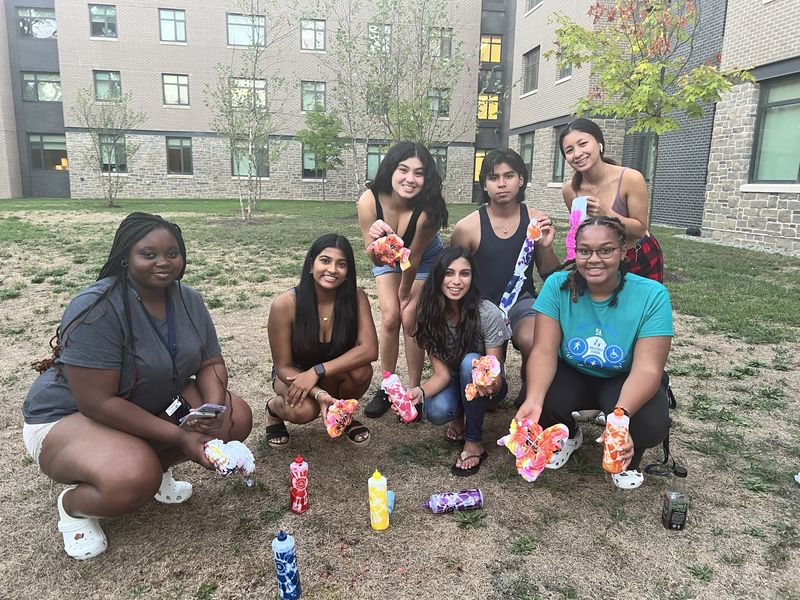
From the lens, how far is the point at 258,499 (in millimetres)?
2854

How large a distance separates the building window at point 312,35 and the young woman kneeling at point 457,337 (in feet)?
95.5

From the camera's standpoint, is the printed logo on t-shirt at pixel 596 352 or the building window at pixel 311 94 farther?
the building window at pixel 311 94

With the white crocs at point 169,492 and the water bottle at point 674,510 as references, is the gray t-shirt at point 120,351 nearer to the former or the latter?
the white crocs at point 169,492

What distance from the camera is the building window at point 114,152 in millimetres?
24750

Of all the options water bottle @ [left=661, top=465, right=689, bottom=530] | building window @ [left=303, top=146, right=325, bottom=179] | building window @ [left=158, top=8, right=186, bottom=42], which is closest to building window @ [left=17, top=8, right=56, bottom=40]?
building window @ [left=158, top=8, right=186, bottom=42]

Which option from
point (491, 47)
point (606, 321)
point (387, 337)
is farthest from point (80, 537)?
point (491, 47)

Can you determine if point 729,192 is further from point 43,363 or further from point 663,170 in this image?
point 43,363

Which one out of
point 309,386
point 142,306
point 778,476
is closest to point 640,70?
point 778,476

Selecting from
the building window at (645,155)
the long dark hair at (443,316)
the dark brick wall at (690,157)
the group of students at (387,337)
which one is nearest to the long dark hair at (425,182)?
the group of students at (387,337)

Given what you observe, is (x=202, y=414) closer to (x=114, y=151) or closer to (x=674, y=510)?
(x=674, y=510)

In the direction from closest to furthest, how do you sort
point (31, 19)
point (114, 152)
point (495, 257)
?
point (495, 257) < point (114, 152) < point (31, 19)

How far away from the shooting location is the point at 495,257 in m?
3.67

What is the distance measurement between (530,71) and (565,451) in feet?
77.5

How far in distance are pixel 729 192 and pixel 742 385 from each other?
10.6 m
